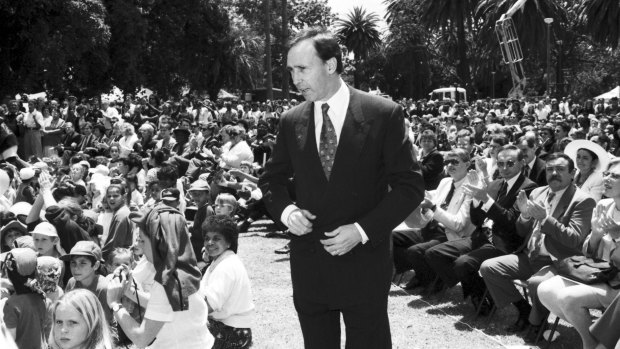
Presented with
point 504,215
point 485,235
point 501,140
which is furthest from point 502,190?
point 501,140

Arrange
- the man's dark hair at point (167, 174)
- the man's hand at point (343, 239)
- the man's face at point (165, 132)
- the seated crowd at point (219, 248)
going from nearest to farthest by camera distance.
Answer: the man's hand at point (343, 239)
the seated crowd at point (219, 248)
the man's dark hair at point (167, 174)
the man's face at point (165, 132)

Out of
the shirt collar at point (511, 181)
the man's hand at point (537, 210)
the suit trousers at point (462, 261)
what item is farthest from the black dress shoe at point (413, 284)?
the man's hand at point (537, 210)

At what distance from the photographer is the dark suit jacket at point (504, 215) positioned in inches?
269

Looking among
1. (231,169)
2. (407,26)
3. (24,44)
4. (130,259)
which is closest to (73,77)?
(24,44)

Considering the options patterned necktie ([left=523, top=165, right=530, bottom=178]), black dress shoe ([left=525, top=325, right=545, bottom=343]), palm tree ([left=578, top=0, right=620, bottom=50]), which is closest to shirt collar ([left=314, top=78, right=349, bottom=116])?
black dress shoe ([left=525, top=325, right=545, bottom=343])

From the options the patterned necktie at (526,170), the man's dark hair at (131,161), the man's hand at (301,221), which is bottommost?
the man's hand at (301,221)

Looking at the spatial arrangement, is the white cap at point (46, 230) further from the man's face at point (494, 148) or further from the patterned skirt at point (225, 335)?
the man's face at point (494, 148)

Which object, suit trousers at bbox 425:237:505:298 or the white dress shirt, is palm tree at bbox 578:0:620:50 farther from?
the white dress shirt

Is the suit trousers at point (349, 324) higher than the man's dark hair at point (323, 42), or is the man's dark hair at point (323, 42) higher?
the man's dark hair at point (323, 42)

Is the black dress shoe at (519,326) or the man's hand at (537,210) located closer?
the man's hand at (537,210)

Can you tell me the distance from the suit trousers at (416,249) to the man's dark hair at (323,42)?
5.04 m

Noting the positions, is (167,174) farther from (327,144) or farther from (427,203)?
(327,144)

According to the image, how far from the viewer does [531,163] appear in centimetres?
934

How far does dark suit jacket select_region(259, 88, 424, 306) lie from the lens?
127 inches
